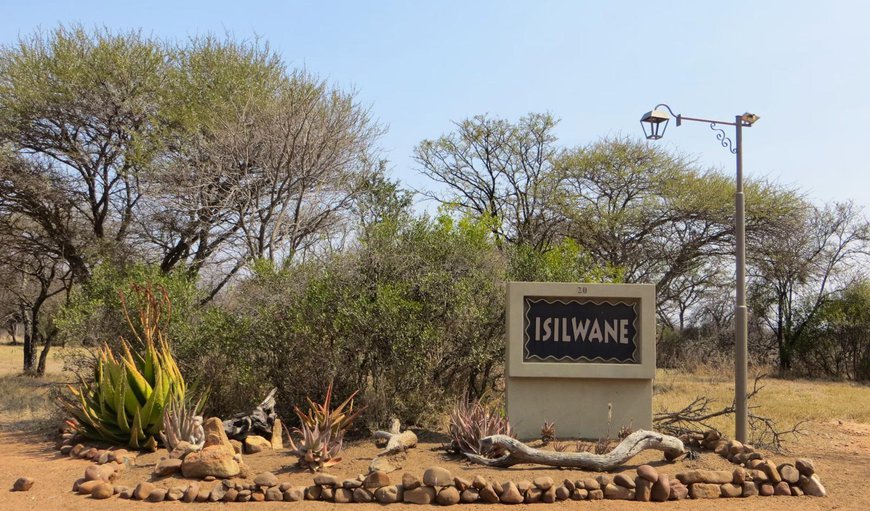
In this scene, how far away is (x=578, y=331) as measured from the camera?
10.3 m

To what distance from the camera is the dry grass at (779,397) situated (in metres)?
14.8

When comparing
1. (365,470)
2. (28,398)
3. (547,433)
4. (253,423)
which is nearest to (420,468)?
(365,470)

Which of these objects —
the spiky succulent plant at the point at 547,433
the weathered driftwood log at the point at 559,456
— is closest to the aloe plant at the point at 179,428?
the weathered driftwood log at the point at 559,456

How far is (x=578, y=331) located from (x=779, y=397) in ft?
34.2

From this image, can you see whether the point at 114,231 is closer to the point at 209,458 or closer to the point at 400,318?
the point at 400,318

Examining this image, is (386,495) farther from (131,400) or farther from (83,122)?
(83,122)

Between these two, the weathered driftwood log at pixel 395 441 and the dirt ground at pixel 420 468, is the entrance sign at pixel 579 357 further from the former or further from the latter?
the weathered driftwood log at pixel 395 441

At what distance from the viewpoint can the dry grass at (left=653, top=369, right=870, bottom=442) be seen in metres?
14.8

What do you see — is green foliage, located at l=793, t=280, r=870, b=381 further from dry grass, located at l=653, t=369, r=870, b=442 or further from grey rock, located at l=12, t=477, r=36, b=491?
grey rock, located at l=12, t=477, r=36, b=491

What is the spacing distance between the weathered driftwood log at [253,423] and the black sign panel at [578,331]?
11.1 feet

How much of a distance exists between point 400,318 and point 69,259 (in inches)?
473

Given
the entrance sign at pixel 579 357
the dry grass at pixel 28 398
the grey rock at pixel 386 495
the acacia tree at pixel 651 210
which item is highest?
the acacia tree at pixel 651 210

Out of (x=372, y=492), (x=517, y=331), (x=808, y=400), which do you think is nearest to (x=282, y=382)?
(x=517, y=331)

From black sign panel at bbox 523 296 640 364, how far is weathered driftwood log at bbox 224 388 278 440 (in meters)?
3.40
